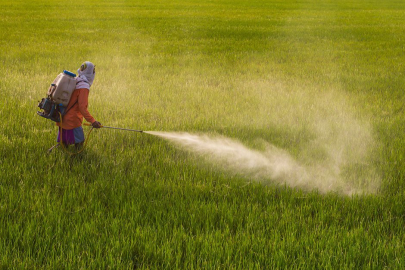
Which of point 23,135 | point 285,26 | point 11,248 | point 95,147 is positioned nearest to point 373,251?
point 11,248

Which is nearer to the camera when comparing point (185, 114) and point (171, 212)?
point (171, 212)

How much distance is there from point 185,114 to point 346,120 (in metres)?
2.20

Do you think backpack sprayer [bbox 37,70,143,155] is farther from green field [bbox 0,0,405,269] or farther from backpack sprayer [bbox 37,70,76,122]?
green field [bbox 0,0,405,269]

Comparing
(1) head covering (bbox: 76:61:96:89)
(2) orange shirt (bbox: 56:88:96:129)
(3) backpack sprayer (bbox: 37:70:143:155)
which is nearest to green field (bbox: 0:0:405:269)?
(2) orange shirt (bbox: 56:88:96:129)

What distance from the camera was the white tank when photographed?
3566 mm

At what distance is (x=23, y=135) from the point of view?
14.7ft

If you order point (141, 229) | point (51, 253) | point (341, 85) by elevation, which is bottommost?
point (51, 253)

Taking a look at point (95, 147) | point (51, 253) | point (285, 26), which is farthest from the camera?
point (285, 26)

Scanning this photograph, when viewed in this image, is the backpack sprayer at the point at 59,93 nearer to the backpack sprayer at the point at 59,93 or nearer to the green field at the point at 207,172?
the backpack sprayer at the point at 59,93

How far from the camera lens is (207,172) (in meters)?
3.76

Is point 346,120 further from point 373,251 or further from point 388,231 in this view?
point 373,251

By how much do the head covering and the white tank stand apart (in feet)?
0.31

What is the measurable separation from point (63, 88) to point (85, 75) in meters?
0.29

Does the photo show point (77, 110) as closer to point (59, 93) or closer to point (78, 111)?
point (78, 111)
